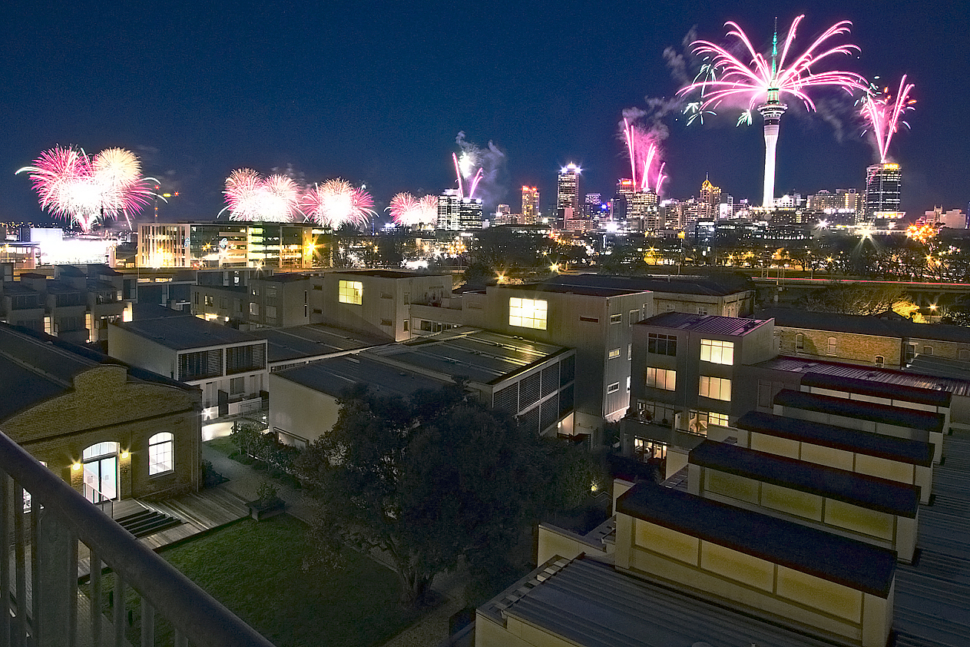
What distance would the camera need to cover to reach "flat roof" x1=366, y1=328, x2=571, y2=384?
18844mm

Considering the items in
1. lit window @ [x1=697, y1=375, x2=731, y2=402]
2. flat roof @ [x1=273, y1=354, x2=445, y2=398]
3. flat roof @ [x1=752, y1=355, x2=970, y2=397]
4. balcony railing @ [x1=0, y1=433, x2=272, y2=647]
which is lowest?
lit window @ [x1=697, y1=375, x2=731, y2=402]

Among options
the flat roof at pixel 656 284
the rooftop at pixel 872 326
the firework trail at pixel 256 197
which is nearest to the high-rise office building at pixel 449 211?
the firework trail at pixel 256 197

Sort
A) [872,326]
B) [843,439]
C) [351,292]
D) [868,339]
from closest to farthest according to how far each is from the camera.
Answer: [843,439]
[868,339]
[872,326]
[351,292]

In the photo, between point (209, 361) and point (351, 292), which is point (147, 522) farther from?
point (351, 292)

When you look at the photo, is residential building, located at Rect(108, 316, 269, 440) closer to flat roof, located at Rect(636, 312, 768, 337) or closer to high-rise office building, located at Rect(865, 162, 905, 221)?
flat roof, located at Rect(636, 312, 768, 337)

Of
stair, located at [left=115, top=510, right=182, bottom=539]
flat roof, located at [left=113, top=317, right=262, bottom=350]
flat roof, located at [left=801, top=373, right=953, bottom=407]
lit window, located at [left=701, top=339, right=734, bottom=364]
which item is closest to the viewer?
stair, located at [left=115, top=510, right=182, bottom=539]

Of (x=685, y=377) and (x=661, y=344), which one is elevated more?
(x=661, y=344)

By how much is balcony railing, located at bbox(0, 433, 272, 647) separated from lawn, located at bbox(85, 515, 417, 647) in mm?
8822

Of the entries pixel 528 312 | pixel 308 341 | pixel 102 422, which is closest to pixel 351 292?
pixel 308 341

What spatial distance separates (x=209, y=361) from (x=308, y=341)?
6.72 metres

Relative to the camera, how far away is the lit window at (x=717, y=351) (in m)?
20.9

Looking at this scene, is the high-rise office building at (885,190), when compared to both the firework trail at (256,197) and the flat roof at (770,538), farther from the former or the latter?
the flat roof at (770,538)

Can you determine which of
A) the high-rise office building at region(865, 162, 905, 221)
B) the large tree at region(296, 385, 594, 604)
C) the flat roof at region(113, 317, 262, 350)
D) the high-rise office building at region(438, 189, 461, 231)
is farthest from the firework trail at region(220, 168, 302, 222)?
the high-rise office building at region(865, 162, 905, 221)

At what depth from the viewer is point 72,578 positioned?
1608mm
